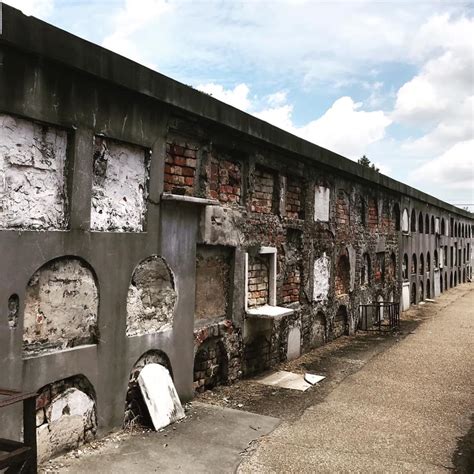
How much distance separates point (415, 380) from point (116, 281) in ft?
13.2

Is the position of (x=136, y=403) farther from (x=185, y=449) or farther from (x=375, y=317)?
(x=375, y=317)

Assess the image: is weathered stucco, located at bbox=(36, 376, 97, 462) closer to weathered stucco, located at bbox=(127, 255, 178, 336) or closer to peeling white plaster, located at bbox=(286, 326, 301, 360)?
weathered stucco, located at bbox=(127, 255, 178, 336)

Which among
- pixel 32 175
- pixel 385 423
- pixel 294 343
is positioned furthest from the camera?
pixel 294 343

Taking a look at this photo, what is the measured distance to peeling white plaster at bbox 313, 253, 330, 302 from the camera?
303 inches

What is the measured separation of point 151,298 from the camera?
432 cm

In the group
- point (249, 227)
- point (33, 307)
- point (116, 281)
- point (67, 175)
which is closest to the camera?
point (33, 307)

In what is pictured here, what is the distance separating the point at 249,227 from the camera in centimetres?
585

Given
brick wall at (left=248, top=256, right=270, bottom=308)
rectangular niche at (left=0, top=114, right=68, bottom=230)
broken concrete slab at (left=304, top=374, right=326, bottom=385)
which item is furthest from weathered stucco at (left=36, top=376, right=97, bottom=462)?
broken concrete slab at (left=304, top=374, right=326, bottom=385)

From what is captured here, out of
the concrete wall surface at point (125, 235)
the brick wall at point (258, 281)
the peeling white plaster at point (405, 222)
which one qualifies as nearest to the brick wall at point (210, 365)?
the concrete wall surface at point (125, 235)

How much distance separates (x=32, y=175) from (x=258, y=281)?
3487 mm

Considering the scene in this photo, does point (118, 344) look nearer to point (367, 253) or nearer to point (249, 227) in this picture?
point (249, 227)

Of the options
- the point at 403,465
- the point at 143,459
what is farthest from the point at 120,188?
the point at 403,465

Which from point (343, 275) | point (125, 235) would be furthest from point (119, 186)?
point (343, 275)

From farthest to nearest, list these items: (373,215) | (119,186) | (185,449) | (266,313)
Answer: (373,215) → (266,313) → (119,186) → (185,449)
